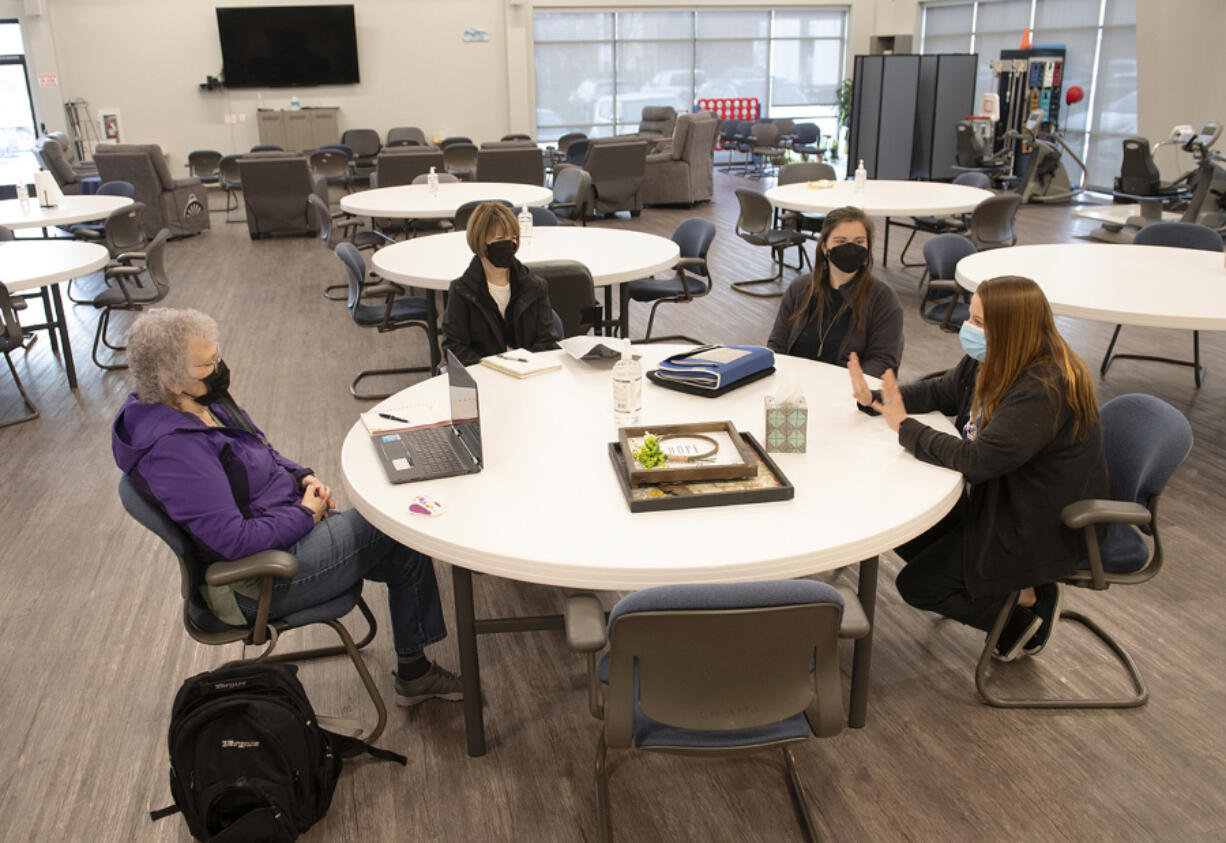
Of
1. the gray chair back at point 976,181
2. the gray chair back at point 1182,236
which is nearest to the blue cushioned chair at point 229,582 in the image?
the gray chair back at point 1182,236

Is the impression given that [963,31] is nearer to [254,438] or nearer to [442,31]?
[442,31]

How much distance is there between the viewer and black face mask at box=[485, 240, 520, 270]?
12.4ft

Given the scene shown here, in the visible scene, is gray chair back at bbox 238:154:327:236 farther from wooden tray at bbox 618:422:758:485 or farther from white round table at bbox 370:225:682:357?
wooden tray at bbox 618:422:758:485

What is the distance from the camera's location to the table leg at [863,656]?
247cm

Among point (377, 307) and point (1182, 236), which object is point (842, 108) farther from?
point (377, 307)

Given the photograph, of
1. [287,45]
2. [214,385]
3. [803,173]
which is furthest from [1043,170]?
[214,385]

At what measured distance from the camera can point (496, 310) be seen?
12.8ft

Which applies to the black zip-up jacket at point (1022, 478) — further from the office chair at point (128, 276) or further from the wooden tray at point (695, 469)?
the office chair at point (128, 276)

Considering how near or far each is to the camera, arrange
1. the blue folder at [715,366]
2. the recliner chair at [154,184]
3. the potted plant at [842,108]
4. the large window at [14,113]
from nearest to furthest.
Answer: the blue folder at [715,366]
the recliner chair at [154,184]
the large window at [14,113]
the potted plant at [842,108]

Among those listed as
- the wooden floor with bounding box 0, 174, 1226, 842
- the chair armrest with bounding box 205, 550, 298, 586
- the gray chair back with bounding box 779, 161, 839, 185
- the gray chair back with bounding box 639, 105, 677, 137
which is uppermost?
the gray chair back with bounding box 639, 105, 677, 137

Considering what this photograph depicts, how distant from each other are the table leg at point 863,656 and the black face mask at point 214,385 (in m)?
1.73

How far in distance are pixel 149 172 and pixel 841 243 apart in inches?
355

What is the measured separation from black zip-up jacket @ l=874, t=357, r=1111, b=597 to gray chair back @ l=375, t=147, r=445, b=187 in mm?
8832

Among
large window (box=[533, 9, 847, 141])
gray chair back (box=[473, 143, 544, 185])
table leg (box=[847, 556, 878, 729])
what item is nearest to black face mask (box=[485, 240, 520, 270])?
table leg (box=[847, 556, 878, 729])
